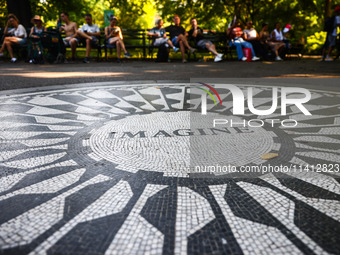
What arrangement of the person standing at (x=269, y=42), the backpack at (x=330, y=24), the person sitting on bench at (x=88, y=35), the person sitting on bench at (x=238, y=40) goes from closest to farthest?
the person sitting on bench at (x=88, y=35)
the backpack at (x=330, y=24)
the person sitting on bench at (x=238, y=40)
the person standing at (x=269, y=42)

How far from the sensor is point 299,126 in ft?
9.70

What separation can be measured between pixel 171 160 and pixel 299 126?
1611 millimetres

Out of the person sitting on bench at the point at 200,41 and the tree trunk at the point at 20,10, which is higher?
the tree trunk at the point at 20,10

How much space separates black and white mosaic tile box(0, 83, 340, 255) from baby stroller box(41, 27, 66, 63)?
7.82 meters

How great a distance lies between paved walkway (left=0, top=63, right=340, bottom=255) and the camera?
1.28m

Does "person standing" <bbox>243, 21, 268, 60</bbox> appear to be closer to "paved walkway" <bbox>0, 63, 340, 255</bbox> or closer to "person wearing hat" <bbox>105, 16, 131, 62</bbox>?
"person wearing hat" <bbox>105, 16, 131, 62</bbox>

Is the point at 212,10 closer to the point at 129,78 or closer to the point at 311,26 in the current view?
the point at 311,26

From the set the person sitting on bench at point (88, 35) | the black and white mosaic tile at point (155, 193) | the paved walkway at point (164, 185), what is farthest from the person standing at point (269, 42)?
the black and white mosaic tile at point (155, 193)

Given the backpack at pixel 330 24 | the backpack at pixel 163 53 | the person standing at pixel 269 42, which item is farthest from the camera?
the person standing at pixel 269 42

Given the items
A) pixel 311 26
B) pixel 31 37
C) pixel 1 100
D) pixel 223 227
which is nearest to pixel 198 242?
pixel 223 227

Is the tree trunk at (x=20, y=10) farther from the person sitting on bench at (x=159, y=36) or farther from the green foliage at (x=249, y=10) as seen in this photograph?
the person sitting on bench at (x=159, y=36)

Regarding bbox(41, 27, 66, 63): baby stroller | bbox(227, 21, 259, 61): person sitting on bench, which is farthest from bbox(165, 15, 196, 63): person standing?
bbox(41, 27, 66, 63): baby stroller

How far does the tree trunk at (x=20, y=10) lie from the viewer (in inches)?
466

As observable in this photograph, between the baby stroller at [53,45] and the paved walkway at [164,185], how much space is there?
743cm
